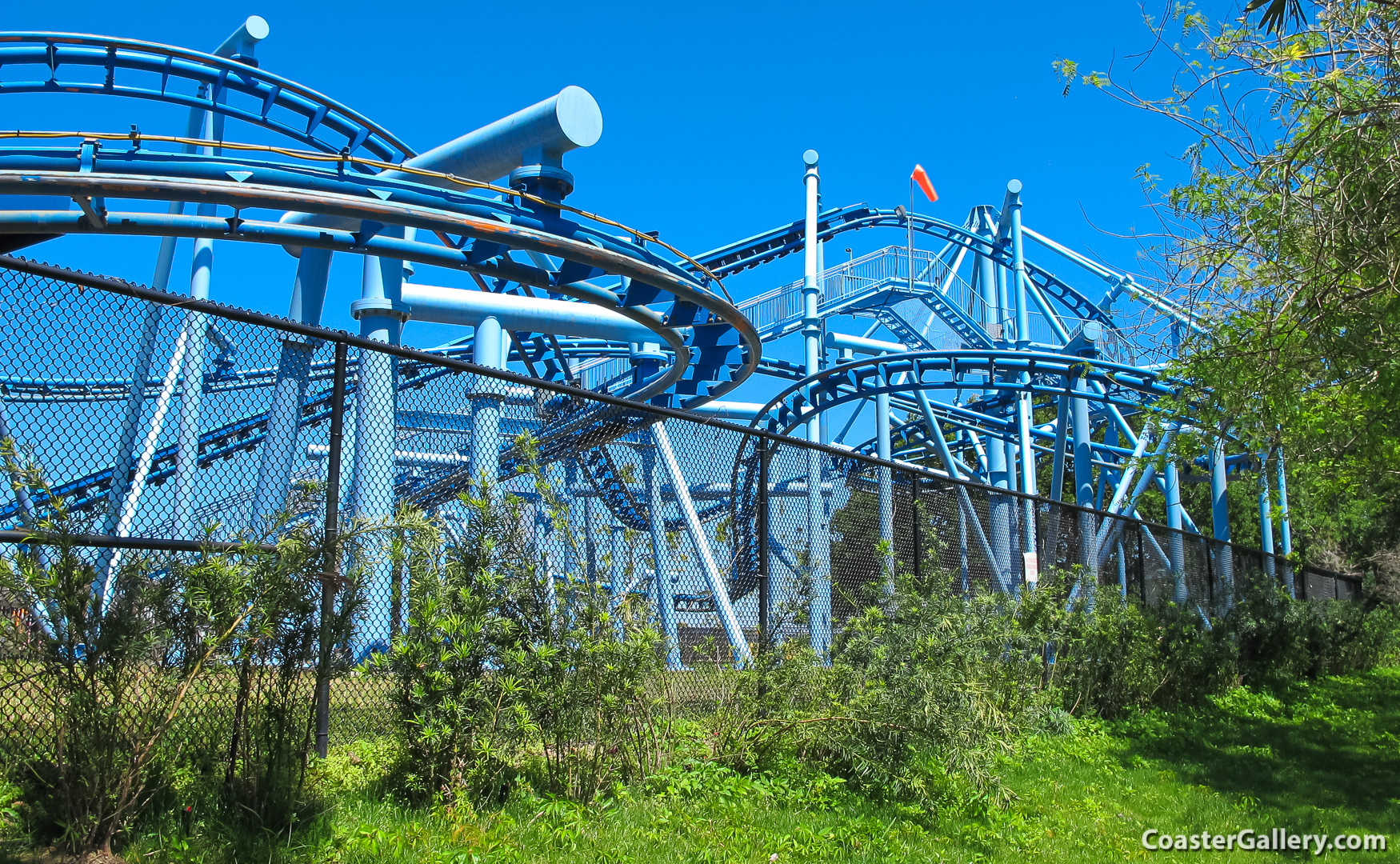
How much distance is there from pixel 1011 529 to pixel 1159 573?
227 inches

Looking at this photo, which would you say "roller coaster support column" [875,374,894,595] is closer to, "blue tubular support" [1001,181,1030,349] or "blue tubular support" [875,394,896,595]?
"blue tubular support" [875,394,896,595]

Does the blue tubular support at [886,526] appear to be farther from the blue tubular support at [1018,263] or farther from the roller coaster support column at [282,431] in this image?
the blue tubular support at [1018,263]

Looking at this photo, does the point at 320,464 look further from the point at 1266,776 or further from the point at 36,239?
the point at 36,239

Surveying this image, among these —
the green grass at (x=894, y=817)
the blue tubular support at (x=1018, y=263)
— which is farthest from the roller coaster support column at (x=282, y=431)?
the blue tubular support at (x=1018, y=263)

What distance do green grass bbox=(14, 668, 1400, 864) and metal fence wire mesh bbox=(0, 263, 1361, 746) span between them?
533 millimetres

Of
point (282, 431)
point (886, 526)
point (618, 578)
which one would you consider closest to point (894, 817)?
point (618, 578)

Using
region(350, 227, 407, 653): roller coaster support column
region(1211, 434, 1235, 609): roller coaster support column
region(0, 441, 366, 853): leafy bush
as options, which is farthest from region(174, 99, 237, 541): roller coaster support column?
region(1211, 434, 1235, 609): roller coaster support column

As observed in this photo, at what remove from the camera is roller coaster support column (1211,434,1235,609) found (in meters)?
13.4

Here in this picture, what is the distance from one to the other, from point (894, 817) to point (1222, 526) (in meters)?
16.7

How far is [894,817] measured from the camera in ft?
17.4

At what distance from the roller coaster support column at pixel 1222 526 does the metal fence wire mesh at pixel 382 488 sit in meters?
6.06

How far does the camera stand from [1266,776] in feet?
23.9

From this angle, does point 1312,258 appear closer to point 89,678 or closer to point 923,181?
point 89,678

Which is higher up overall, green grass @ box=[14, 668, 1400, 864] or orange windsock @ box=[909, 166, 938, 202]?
orange windsock @ box=[909, 166, 938, 202]
